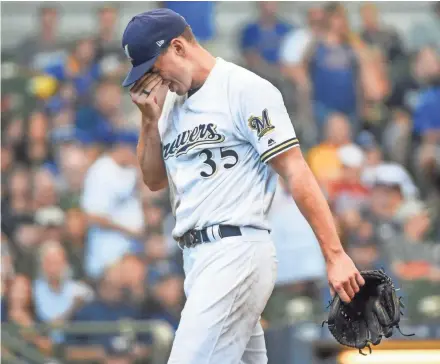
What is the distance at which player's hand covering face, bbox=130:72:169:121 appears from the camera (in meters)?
4.55

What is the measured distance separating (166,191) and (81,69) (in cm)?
226

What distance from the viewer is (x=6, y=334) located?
874 centimetres

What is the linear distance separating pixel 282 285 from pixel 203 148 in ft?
16.2

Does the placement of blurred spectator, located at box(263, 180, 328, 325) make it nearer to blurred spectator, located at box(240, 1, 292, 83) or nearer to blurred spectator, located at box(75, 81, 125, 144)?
blurred spectator, located at box(75, 81, 125, 144)

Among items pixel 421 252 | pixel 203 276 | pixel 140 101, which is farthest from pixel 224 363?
pixel 421 252

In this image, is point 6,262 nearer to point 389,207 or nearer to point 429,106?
point 389,207

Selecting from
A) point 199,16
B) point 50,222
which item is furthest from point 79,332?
point 199,16

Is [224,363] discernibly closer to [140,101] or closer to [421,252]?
[140,101]

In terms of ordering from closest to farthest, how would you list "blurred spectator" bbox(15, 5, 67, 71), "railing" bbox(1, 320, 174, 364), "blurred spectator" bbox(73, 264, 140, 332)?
"railing" bbox(1, 320, 174, 364), "blurred spectator" bbox(73, 264, 140, 332), "blurred spectator" bbox(15, 5, 67, 71)

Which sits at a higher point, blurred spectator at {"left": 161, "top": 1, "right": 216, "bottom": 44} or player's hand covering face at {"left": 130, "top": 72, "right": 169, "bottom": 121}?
player's hand covering face at {"left": 130, "top": 72, "right": 169, "bottom": 121}

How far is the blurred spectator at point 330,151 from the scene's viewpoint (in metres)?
10.5

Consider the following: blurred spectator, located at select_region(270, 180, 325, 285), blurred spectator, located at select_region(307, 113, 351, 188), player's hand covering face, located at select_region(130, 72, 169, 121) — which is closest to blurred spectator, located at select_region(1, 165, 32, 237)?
blurred spectator, located at select_region(270, 180, 325, 285)

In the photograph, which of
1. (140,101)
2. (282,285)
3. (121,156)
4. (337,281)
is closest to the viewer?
(337,281)

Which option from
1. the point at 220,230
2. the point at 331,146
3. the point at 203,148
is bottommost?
the point at 331,146
